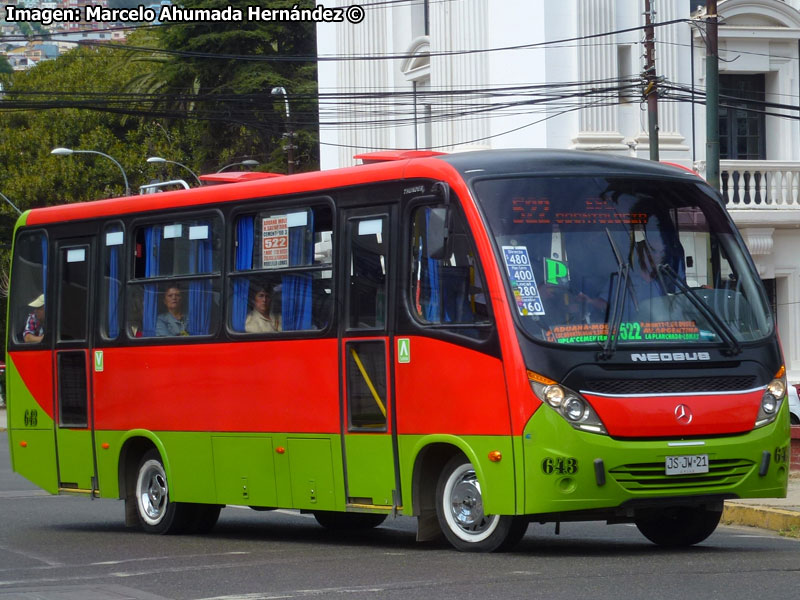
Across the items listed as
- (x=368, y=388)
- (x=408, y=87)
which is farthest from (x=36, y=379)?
(x=408, y=87)

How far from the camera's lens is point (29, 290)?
16.4 meters

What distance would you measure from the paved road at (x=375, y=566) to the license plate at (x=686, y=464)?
1.96 feet

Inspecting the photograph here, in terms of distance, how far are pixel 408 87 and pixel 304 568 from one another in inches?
1087

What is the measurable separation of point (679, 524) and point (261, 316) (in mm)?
3750

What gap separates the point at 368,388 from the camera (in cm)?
1217

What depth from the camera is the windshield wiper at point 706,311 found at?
11430 mm

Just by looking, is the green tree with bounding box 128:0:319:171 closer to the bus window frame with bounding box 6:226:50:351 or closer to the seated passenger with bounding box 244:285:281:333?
the bus window frame with bounding box 6:226:50:351

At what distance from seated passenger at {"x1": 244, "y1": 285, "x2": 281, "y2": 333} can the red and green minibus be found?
20mm

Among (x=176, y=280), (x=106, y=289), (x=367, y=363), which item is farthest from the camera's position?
(x=106, y=289)

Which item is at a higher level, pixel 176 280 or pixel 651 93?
pixel 651 93

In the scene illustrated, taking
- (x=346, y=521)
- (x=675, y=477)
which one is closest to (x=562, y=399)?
(x=675, y=477)

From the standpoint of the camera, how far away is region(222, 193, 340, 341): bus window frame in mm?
12594

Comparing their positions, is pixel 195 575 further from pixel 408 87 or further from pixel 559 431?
pixel 408 87

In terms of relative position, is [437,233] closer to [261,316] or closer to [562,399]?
[562,399]
